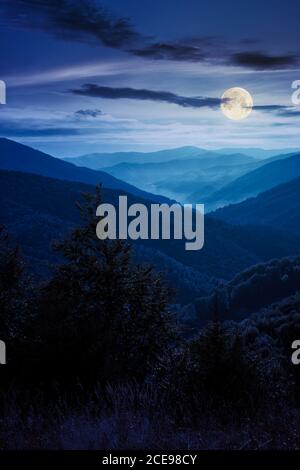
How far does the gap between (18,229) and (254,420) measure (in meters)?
145

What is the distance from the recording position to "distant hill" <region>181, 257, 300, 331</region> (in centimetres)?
9400

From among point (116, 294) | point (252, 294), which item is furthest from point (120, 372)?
point (252, 294)

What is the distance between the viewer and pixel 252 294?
330 feet

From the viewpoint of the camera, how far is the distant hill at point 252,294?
94.0 m

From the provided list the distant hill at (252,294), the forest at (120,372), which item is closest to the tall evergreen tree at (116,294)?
the forest at (120,372)

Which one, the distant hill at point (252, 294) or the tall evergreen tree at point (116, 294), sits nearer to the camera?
the tall evergreen tree at point (116, 294)

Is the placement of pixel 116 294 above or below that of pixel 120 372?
above

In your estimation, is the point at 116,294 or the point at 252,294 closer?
the point at 116,294

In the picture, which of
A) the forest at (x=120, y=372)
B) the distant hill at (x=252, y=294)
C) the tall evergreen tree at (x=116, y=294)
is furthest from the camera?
the distant hill at (x=252, y=294)

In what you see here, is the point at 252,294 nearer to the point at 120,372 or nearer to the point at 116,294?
the point at 116,294

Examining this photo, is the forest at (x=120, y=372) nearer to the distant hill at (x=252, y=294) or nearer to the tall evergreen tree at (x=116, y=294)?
the tall evergreen tree at (x=116, y=294)

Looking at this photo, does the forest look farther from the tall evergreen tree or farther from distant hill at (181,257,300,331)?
distant hill at (181,257,300,331)

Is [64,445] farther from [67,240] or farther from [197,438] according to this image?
[67,240]

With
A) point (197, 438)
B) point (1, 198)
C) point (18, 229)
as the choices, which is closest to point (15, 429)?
point (197, 438)
